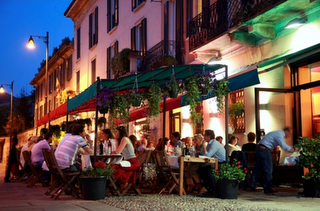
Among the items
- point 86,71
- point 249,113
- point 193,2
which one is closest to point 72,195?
point 249,113

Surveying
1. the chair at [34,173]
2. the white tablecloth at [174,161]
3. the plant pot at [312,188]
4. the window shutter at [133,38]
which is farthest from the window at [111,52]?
the plant pot at [312,188]

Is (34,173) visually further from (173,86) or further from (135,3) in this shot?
(135,3)

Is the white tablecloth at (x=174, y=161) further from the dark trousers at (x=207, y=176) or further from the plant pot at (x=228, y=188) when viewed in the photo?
the plant pot at (x=228, y=188)

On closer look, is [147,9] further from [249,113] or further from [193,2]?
[249,113]

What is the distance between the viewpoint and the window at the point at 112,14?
1116 inches

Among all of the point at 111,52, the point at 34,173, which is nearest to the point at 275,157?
the point at 34,173

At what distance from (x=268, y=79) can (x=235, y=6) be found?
7.41 feet

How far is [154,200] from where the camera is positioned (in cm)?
950

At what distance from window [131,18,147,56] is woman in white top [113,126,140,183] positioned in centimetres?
1223

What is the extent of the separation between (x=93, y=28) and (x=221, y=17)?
20082mm

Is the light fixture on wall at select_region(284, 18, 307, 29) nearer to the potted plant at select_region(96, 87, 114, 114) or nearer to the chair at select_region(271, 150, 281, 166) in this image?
the chair at select_region(271, 150, 281, 166)

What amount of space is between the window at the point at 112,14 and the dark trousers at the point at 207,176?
61.2 feet

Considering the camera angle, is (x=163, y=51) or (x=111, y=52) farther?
(x=111, y=52)

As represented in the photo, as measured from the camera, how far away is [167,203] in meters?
8.94
